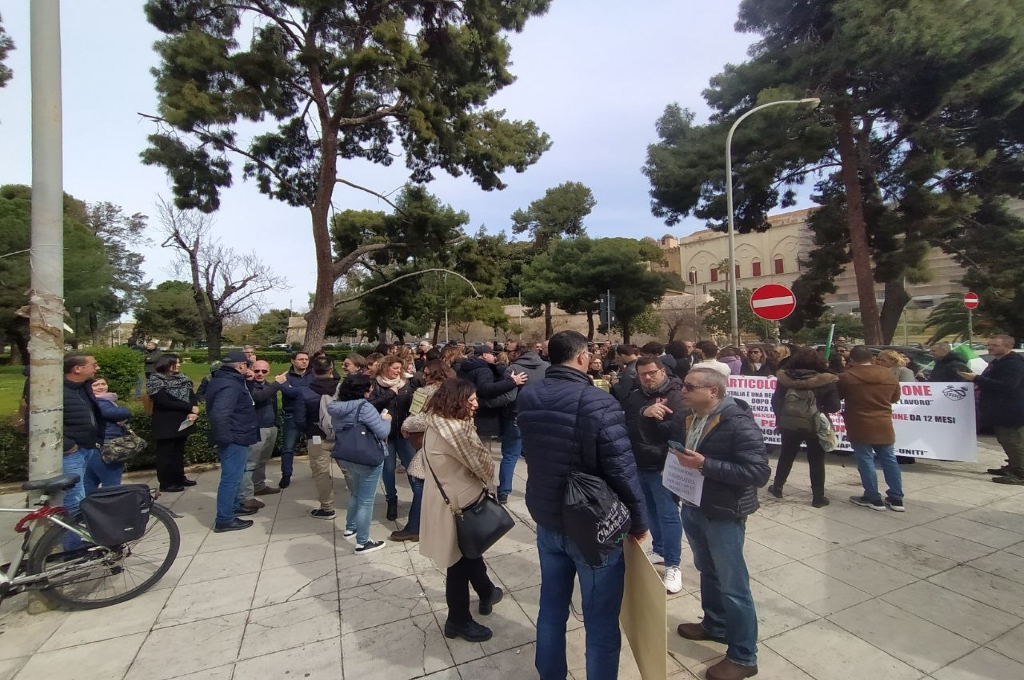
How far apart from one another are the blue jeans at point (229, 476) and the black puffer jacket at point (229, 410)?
9 centimetres

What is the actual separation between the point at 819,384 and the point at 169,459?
284 inches

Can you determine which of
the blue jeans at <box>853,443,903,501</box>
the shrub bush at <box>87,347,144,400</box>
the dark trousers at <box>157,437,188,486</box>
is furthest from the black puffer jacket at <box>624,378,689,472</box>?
the shrub bush at <box>87,347,144,400</box>

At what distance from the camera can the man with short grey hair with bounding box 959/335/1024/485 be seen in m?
5.62

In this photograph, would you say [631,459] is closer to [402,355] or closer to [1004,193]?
[402,355]

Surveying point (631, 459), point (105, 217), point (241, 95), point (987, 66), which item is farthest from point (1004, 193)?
point (105, 217)

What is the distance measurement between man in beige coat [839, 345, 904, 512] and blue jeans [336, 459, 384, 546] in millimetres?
4674

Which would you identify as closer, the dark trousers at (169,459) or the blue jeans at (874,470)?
the blue jeans at (874,470)

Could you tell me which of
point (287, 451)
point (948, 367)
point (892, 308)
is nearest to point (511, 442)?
point (287, 451)

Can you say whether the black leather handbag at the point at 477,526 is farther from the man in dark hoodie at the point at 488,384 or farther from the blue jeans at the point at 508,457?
the blue jeans at the point at 508,457

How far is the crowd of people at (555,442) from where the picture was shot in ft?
7.48

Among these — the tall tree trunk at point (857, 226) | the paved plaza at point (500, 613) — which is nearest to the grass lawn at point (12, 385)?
the paved plaza at point (500, 613)

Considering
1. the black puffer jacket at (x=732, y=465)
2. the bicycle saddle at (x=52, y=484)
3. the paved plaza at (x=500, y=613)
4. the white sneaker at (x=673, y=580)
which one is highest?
the black puffer jacket at (x=732, y=465)

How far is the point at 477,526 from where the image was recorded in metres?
2.82

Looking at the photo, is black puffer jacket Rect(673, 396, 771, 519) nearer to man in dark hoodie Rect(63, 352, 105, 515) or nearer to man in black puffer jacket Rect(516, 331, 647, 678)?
man in black puffer jacket Rect(516, 331, 647, 678)
